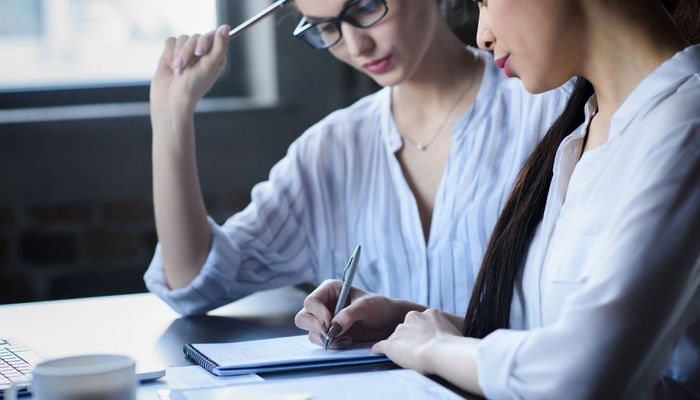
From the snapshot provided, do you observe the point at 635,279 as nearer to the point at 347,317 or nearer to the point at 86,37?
the point at 347,317

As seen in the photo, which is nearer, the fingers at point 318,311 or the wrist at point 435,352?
the wrist at point 435,352

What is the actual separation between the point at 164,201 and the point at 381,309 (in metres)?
0.57

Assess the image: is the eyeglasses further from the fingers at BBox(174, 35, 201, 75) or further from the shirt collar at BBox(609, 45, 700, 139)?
the shirt collar at BBox(609, 45, 700, 139)

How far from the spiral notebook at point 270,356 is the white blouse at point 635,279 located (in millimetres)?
236

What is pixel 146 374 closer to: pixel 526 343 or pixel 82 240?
pixel 526 343

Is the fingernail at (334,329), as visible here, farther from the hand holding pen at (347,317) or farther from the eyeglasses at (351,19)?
the eyeglasses at (351,19)

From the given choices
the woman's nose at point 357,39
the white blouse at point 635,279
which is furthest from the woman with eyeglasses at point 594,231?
the woman's nose at point 357,39

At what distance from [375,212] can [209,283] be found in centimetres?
34

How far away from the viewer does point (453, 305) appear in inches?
68.6

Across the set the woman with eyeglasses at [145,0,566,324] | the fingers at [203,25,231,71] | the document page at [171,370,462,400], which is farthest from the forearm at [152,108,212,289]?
the document page at [171,370,462,400]

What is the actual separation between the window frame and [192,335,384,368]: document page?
1843mm

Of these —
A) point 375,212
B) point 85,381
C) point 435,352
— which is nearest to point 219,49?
point 375,212

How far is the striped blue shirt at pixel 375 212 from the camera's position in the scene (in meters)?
1.72

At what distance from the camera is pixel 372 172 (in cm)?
188
